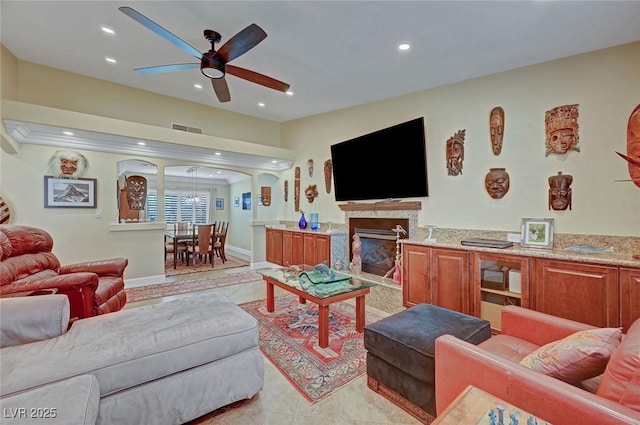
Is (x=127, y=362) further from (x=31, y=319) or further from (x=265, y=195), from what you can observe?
(x=265, y=195)

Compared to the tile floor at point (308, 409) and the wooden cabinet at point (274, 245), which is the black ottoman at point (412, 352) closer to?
the tile floor at point (308, 409)

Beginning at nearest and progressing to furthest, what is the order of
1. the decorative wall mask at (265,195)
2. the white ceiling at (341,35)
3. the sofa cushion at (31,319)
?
1. the sofa cushion at (31,319)
2. the white ceiling at (341,35)
3. the decorative wall mask at (265,195)

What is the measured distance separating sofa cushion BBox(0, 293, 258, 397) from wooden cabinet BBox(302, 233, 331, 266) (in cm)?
284

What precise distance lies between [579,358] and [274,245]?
5.31m

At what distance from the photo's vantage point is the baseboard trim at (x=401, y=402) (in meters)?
1.73

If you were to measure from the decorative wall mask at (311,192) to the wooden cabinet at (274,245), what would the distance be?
0.93 metres

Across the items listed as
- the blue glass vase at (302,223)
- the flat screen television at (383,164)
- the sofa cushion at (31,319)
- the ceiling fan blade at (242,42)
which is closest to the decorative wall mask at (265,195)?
the blue glass vase at (302,223)

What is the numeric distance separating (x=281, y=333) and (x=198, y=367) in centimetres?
128

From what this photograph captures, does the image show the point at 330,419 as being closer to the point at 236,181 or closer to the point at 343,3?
the point at 343,3

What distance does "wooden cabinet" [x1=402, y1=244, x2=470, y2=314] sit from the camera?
3.01 meters

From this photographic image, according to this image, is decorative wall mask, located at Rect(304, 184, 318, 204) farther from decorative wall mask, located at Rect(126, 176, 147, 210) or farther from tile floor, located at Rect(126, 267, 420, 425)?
tile floor, located at Rect(126, 267, 420, 425)

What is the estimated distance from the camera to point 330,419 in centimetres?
176

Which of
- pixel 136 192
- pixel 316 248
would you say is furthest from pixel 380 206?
pixel 136 192

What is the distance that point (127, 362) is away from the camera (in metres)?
1.49
